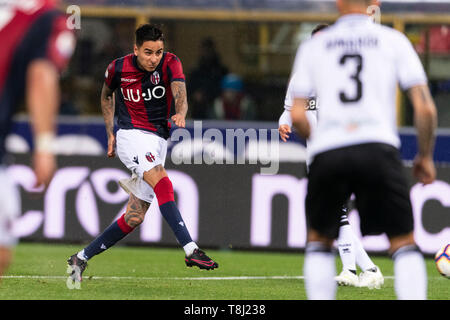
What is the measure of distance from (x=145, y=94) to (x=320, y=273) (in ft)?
11.6

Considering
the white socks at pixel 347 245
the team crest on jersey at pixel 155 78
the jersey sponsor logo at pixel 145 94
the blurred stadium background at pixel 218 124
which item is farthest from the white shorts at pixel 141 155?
the blurred stadium background at pixel 218 124

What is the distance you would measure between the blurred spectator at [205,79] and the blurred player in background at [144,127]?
5974mm

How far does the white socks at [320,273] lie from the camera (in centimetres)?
528

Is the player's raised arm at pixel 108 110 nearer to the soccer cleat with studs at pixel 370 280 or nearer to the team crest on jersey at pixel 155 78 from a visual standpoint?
the team crest on jersey at pixel 155 78

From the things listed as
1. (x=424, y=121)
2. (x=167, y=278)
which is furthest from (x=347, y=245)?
(x=424, y=121)

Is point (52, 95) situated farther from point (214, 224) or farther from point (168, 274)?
point (214, 224)

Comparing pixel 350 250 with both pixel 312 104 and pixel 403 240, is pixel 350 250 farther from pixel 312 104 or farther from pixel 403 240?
pixel 403 240

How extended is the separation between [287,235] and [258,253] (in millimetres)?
403

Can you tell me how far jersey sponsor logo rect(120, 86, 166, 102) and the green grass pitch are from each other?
5.13ft

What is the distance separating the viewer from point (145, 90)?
839 centimetres

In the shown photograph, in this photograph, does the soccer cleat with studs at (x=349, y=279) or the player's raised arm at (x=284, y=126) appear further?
the player's raised arm at (x=284, y=126)

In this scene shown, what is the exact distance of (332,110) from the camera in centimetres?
511

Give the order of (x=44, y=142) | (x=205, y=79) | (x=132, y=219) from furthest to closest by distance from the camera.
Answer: (x=205, y=79), (x=132, y=219), (x=44, y=142)

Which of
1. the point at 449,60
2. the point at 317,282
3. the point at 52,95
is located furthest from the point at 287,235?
the point at 52,95
